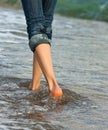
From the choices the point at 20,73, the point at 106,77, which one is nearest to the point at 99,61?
the point at 106,77

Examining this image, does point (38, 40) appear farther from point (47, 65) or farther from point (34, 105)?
point (34, 105)

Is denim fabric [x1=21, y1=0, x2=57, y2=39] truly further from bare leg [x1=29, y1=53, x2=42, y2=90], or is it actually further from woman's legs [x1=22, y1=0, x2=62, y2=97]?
bare leg [x1=29, y1=53, x2=42, y2=90]

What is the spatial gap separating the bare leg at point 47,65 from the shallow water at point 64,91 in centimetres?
6

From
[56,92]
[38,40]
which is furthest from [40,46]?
[56,92]

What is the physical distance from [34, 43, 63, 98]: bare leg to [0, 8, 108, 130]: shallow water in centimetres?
6

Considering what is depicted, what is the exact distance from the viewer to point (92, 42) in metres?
8.92

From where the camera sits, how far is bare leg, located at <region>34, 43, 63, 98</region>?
3691 millimetres

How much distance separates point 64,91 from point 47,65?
478 mm

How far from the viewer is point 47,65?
145 inches

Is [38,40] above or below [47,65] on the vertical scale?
above

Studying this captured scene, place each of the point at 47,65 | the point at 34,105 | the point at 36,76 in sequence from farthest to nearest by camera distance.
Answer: the point at 36,76
the point at 47,65
the point at 34,105

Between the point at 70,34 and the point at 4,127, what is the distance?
7265 millimetres

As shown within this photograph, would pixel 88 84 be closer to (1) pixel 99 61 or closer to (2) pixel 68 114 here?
(2) pixel 68 114

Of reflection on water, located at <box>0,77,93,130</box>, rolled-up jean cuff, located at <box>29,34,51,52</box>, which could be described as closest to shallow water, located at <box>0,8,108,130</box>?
reflection on water, located at <box>0,77,93,130</box>
